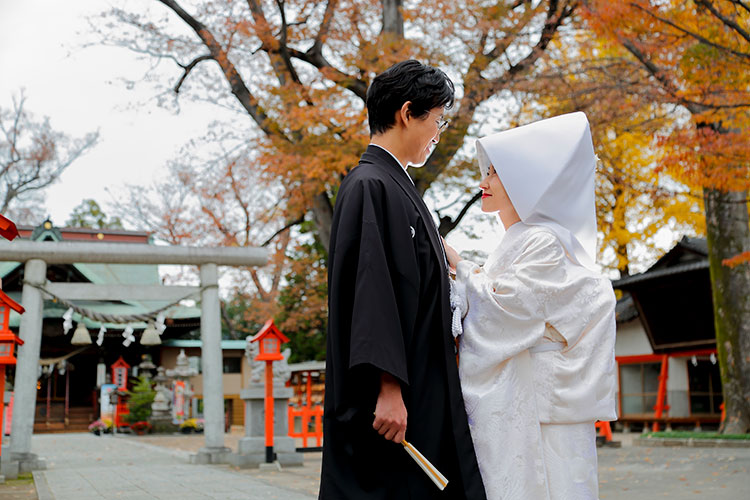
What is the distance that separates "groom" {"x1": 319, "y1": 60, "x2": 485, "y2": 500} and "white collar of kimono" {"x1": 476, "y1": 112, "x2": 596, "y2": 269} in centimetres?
33

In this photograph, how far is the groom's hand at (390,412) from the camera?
2.12m

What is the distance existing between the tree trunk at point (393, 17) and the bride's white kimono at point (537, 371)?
10.8 meters

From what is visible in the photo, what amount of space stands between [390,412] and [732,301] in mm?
12754

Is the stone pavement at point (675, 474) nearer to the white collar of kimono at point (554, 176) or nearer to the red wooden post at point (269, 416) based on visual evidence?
the red wooden post at point (269, 416)

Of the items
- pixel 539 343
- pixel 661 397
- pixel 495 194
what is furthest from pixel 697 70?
pixel 661 397

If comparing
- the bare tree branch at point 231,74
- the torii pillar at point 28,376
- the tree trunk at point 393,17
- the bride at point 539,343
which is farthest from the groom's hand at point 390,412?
the tree trunk at point 393,17

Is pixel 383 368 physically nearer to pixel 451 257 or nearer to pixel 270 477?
pixel 451 257

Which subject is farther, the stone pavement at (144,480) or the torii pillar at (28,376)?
the torii pillar at (28,376)

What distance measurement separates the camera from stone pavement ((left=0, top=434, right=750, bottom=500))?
7366 mm

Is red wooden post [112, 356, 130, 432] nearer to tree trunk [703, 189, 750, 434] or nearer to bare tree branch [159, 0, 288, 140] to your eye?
bare tree branch [159, 0, 288, 140]

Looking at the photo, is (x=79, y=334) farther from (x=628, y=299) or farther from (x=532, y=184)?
(x=628, y=299)

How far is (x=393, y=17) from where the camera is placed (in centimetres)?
1263

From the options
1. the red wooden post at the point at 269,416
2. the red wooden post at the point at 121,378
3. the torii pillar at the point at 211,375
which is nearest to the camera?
the red wooden post at the point at 269,416

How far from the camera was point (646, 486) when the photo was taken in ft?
25.9
